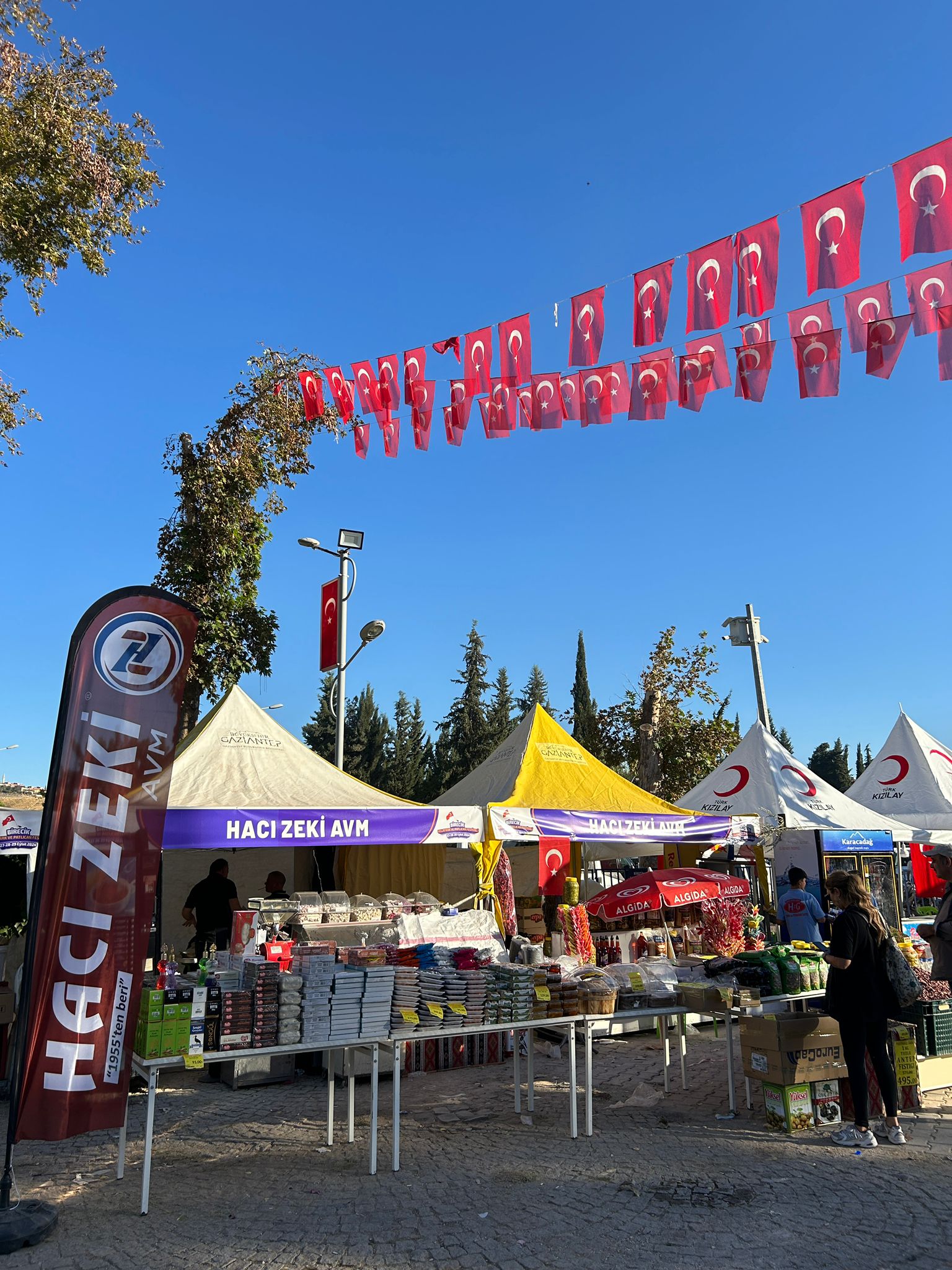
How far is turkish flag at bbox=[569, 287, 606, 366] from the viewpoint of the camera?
26.7 feet

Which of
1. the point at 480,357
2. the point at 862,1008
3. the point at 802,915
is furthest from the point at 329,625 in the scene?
the point at 862,1008

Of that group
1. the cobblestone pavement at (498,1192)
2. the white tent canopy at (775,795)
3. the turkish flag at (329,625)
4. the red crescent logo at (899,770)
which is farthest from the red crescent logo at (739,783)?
the cobblestone pavement at (498,1192)

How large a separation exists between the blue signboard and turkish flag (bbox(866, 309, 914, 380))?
24.6ft

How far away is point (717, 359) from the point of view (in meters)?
8.05

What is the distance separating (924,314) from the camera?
697 centimetres

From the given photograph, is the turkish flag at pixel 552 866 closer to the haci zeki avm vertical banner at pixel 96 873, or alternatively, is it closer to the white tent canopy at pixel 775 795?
the white tent canopy at pixel 775 795

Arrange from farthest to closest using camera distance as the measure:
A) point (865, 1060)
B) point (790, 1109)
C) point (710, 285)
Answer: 1. point (710, 285)
2. point (790, 1109)
3. point (865, 1060)

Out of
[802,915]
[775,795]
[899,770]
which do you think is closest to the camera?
[802,915]

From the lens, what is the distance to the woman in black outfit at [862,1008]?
540 centimetres

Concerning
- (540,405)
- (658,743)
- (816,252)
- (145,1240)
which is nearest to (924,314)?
(816,252)

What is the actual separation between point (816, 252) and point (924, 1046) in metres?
5.95

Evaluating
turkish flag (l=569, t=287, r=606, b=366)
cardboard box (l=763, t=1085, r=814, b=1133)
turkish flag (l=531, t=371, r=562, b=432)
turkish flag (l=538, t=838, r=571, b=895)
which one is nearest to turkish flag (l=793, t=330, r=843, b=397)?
turkish flag (l=569, t=287, r=606, b=366)

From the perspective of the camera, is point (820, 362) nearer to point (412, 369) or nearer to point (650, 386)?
point (650, 386)

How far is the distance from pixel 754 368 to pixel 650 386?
0.95 m
